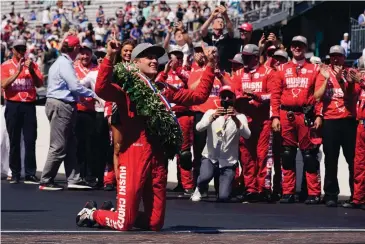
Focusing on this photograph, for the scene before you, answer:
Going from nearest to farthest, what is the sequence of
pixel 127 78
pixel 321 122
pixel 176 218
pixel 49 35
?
1. pixel 127 78
2. pixel 176 218
3. pixel 321 122
4. pixel 49 35

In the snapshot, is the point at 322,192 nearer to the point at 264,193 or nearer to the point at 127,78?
the point at 264,193

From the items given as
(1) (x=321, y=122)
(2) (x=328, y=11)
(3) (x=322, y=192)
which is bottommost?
(3) (x=322, y=192)

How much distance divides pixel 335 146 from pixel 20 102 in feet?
18.0

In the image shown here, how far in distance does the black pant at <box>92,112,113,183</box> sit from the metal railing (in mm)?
9943

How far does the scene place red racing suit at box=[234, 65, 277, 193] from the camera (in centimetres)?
1556

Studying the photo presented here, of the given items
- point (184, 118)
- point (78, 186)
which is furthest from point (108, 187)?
point (184, 118)

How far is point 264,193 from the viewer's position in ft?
51.0

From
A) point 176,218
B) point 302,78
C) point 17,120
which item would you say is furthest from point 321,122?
point 17,120

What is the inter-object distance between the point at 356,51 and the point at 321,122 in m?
11.5

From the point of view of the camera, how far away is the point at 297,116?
15125mm

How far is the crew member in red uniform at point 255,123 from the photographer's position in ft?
51.0

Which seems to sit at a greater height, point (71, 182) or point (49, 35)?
point (49, 35)

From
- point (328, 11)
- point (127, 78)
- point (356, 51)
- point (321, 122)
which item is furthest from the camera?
point (328, 11)

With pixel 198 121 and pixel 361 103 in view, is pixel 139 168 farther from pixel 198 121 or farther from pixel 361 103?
pixel 198 121
